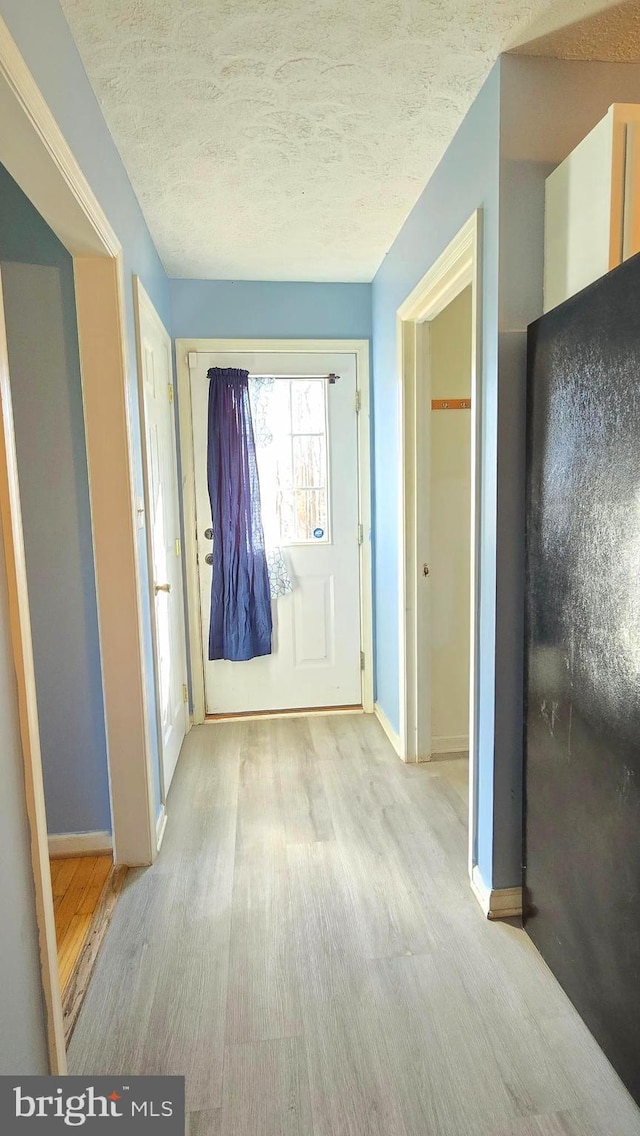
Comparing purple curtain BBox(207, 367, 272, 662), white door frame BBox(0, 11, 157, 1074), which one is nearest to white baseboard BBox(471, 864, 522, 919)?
white door frame BBox(0, 11, 157, 1074)

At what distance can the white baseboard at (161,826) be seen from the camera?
2.14 m

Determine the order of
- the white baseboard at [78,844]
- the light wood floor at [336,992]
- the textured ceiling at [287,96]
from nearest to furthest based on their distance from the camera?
the light wood floor at [336,992] → the textured ceiling at [287,96] → the white baseboard at [78,844]

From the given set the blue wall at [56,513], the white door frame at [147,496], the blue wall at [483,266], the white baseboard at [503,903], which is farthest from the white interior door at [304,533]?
the white baseboard at [503,903]

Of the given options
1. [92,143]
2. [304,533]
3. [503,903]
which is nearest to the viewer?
[92,143]

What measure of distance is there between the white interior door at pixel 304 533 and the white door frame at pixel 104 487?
4.01 ft

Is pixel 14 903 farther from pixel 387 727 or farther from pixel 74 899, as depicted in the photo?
pixel 387 727

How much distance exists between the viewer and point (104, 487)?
186 cm

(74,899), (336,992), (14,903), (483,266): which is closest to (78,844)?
(74,899)

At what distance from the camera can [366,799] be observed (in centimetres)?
242

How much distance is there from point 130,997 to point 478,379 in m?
1.91

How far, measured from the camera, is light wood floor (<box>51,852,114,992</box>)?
163cm

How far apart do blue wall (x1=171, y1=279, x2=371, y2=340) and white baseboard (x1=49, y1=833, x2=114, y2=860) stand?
236 centimetres

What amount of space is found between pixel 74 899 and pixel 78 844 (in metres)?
0.24

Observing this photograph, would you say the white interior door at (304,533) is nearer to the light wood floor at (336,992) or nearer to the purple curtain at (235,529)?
the purple curtain at (235,529)
